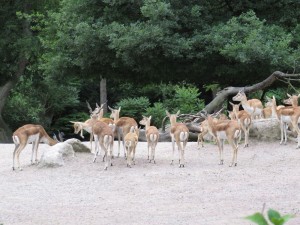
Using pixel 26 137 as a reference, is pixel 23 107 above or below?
below

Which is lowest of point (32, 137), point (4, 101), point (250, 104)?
point (4, 101)

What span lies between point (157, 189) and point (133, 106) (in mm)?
19513

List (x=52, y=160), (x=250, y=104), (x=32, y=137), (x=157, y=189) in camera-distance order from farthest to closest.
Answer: (x=250, y=104)
(x=32, y=137)
(x=52, y=160)
(x=157, y=189)

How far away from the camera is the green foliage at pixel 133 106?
30.4 m

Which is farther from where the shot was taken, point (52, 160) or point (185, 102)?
point (185, 102)

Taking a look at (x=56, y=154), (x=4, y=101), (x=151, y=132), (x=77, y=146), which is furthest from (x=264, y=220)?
(x=4, y=101)

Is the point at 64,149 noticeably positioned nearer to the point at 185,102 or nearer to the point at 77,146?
the point at 77,146

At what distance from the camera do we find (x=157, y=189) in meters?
11.2

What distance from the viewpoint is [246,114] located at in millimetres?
14727

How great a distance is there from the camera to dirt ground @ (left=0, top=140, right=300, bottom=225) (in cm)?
908

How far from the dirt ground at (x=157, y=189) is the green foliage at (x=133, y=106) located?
15.3 m

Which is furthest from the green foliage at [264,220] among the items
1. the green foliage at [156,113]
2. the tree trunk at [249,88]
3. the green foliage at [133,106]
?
the green foliage at [133,106]

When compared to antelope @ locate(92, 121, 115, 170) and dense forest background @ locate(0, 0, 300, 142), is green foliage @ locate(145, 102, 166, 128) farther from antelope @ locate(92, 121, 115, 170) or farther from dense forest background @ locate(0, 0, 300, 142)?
antelope @ locate(92, 121, 115, 170)

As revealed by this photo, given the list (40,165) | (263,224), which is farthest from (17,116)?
(263,224)
